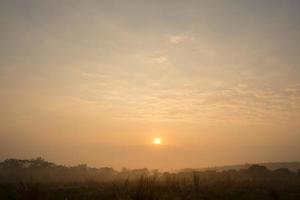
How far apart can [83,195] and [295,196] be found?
18.4 meters

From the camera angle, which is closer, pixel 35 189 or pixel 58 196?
pixel 35 189

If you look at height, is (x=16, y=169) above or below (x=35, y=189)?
above

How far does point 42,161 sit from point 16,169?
45.8 feet

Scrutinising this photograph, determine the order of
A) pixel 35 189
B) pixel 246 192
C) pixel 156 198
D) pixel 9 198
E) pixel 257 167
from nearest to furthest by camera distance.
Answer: pixel 35 189 < pixel 156 198 < pixel 9 198 < pixel 246 192 < pixel 257 167

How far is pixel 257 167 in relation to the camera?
300ft

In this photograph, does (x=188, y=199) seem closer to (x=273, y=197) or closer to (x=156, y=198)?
(x=156, y=198)

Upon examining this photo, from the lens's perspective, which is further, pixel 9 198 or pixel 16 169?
pixel 16 169

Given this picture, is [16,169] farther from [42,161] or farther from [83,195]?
[83,195]

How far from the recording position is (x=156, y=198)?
2430cm

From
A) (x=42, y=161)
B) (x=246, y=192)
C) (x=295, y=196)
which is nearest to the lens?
(x=295, y=196)

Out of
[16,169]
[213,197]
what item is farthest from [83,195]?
[16,169]


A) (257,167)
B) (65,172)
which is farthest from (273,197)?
(65,172)

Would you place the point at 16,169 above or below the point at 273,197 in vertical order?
above

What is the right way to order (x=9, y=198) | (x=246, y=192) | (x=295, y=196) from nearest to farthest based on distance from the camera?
(x=9, y=198)
(x=295, y=196)
(x=246, y=192)
